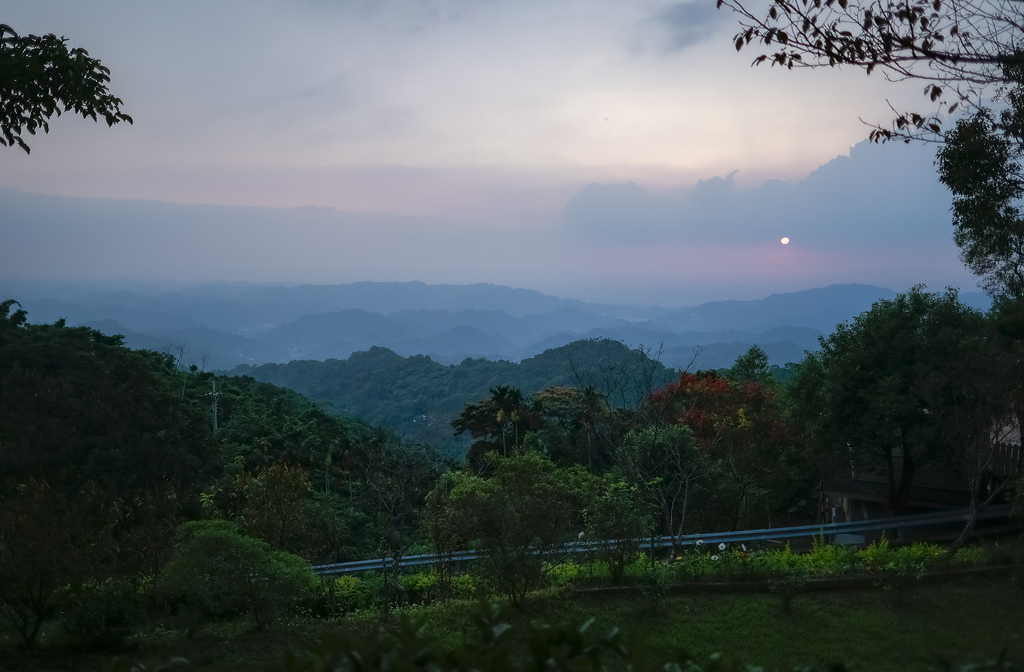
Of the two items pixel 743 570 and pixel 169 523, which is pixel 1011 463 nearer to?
pixel 743 570

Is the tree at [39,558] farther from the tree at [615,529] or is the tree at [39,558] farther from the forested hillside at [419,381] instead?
the forested hillside at [419,381]

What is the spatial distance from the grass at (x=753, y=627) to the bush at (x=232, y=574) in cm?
39

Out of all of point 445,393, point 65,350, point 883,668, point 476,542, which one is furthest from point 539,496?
point 445,393

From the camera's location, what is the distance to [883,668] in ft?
22.3

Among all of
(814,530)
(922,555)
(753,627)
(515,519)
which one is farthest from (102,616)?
(814,530)

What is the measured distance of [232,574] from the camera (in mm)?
8992

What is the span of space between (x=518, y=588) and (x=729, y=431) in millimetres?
11386

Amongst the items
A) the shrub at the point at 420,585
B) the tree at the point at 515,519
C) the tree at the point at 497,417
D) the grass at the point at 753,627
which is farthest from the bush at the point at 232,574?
the tree at the point at 497,417

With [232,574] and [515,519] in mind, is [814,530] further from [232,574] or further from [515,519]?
[232,574]

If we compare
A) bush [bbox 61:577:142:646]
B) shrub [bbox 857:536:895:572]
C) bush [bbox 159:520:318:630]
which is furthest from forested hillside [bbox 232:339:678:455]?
bush [bbox 61:577:142:646]

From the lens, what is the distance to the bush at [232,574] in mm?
8961

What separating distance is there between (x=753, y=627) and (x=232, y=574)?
6.23m

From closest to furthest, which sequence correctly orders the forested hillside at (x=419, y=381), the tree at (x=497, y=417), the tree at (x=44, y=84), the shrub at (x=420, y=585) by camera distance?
→ the tree at (x=44, y=84) < the shrub at (x=420, y=585) < the tree at (x=497, y=417) < the forested hillside at (x=419, y=381)

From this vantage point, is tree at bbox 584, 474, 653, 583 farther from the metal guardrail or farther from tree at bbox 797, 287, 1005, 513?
tree at bbox 797, 287, 1005, 513
